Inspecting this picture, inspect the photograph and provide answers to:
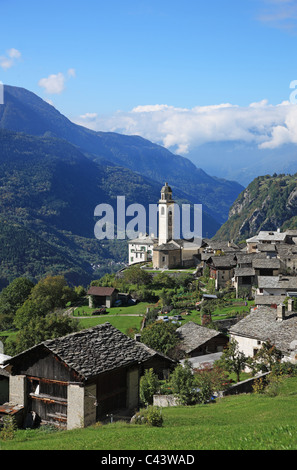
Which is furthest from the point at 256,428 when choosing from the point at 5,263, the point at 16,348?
the point at 5,263

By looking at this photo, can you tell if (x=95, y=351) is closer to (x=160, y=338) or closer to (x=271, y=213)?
(x=160, y=338)

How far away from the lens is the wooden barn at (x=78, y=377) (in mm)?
19734

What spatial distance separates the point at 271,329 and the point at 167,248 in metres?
46.5

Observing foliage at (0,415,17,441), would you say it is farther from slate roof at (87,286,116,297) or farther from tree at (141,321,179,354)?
slate roof at (87,286,116,297)

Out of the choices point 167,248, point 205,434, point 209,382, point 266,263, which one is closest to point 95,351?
point 209,382

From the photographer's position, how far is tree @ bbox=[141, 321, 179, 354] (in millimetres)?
36875

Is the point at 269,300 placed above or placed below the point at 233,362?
above

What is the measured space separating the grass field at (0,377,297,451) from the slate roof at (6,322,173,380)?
2.78 m

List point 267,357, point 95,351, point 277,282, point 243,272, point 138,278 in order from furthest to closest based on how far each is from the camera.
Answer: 1. point 138,278
2. point 243,272
3. point 277,282
4. point 267,357
5. point 95,351

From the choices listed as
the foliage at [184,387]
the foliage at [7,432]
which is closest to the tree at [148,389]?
the foliage at [184,387]

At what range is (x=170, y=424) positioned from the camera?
17.1 metres

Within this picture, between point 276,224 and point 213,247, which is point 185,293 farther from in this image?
point 276,224

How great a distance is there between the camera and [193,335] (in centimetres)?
3938

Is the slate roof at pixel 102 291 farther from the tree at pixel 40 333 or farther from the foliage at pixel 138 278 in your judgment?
the tree at pixel 40 333
